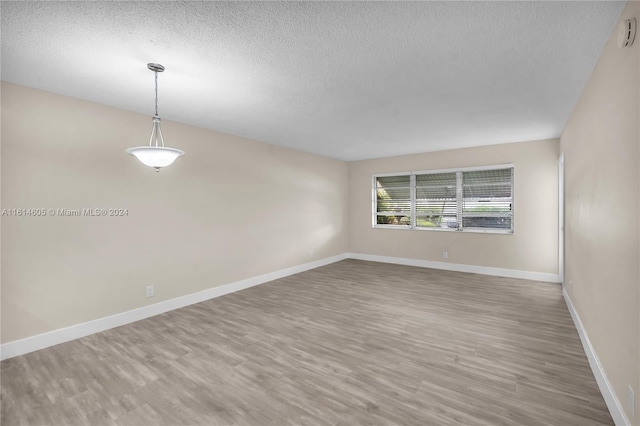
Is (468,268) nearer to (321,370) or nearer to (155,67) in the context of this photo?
(321,370)

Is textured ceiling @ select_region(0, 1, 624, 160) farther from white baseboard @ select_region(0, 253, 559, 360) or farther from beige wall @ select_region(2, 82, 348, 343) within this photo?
white baseboard @ select_region(0, 253, 559, 360)

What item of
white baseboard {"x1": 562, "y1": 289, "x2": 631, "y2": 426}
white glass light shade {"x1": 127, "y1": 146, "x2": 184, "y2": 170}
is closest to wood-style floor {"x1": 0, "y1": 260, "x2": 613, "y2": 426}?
white baseboard {"x1": 562, "y1": 289, "x2": 631, "y2": 426}

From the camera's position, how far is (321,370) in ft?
7.81

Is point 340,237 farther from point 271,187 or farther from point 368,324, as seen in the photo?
point 368,324

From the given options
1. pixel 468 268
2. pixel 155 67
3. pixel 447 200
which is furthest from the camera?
pixel 447 200

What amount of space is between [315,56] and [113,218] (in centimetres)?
286

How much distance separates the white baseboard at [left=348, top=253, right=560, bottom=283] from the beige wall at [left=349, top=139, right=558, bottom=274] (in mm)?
73

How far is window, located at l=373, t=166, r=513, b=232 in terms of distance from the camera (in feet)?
18.2

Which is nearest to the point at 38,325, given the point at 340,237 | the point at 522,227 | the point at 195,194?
the point at 195,194

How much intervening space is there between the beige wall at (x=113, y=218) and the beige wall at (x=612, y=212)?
14.0ft

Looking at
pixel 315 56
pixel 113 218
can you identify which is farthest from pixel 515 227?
pixel 113 218

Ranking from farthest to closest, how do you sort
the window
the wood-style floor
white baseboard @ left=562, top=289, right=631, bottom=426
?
the window, the wood-style floor, white baseboard @ left=562, top=289, right=631, bottom=426

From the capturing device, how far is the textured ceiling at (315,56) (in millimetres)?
1722

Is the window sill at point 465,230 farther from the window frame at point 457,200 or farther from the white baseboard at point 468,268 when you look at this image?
the white baseboard at point 468,268
